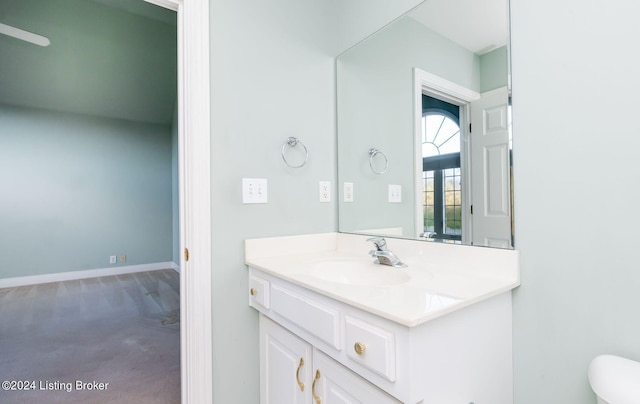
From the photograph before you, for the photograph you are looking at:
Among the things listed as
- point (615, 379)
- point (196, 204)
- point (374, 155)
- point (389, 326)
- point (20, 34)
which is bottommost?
point (615, 379)

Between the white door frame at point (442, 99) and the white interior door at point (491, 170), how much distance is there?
3 cm

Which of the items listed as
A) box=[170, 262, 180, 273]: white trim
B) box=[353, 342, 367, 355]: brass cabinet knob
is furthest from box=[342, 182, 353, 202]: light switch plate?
box=[170, 262, 180, 273]: white trim

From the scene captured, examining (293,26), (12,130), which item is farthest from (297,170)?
(12,130)

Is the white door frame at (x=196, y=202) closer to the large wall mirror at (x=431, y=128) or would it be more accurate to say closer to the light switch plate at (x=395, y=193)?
the large wall mirror at (x=431, y=128)

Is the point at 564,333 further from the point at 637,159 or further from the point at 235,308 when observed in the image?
the point at 235,308

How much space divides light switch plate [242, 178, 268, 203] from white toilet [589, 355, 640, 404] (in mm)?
1205

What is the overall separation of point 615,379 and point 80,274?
18.6 feet

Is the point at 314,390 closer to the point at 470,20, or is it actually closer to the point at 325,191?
the point at 325,191

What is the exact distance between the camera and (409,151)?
1.37 meters

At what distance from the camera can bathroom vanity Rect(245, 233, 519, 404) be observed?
2.25 feet

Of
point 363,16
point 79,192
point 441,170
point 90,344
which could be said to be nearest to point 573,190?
point 441,170

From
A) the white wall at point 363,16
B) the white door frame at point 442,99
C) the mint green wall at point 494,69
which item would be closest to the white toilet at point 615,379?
the white door frame at point 442,99

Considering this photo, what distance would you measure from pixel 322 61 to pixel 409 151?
70cm

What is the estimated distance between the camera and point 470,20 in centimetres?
109
